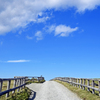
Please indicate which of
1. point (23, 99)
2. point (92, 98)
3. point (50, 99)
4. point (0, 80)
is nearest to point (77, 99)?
point (92, 98)

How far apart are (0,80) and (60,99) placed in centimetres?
564

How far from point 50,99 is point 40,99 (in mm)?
844

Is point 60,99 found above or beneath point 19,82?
beneath

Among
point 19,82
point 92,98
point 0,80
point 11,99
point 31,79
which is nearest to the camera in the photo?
point 0,80

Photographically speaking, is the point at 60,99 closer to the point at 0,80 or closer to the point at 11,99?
the point at 11,99

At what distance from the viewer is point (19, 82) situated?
60.5 ft

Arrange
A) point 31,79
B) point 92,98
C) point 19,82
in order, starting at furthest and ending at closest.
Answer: point 31,79 → point 19,82 → point 92,98

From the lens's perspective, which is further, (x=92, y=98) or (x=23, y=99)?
(x=92, y=98)

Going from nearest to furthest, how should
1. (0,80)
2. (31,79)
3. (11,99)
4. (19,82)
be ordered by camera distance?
1. (0,80)
2. (11,99)
3. (19,82)
4. (31,79)

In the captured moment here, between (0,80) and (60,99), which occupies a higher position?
(0,80)

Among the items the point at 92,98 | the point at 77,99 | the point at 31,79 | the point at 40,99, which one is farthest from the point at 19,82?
the point at 31,79

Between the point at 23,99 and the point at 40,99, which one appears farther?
the point at 40,99

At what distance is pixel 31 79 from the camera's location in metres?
47.6

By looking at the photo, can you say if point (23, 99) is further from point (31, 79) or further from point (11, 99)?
point (31, 79)
